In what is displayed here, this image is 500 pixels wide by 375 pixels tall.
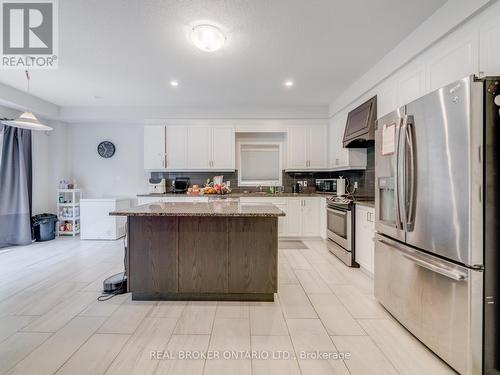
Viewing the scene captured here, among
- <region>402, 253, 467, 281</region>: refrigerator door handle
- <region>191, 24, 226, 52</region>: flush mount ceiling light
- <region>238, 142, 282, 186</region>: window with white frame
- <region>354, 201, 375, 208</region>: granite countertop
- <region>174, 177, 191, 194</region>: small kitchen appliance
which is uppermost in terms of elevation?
<region>191, 24, 226, 52</region>: flush mount ceiling light

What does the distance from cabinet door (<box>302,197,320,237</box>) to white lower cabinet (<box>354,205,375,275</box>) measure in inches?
57.2

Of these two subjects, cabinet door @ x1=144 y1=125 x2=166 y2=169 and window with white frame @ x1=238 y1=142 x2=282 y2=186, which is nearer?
cabinet door @ x1=144 y1=125 x2=166 y2=169

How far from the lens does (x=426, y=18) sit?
2.32m

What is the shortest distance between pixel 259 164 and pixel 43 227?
446 centimetres

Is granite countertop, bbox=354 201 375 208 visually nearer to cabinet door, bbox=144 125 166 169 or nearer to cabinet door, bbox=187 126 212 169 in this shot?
cabinet door, bbox=187 126 212 169

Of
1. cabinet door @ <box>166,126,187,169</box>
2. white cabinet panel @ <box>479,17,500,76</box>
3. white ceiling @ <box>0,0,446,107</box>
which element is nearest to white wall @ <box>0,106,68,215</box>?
white ceiling @ <box>0,0,446,107</box>

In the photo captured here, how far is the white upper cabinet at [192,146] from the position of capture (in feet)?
16.8

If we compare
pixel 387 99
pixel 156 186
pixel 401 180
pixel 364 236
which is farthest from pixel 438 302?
pixel 156 186

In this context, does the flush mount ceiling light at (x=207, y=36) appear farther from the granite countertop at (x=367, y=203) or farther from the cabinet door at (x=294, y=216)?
the cabinet door at (x=294, y=216)

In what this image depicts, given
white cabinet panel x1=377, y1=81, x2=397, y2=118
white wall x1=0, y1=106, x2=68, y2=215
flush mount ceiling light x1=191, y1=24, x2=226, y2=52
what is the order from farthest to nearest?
white wall x1=0, y1=106, x2=68, y2=215 → white cabinet panel x1=377, y1=81, x2=397, y2=118 → flush mount ceiling light x1=191, y1=24, x2=226, y2=52

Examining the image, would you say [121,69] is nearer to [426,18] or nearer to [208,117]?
[208,117]

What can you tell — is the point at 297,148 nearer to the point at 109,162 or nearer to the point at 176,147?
the point at 176,147

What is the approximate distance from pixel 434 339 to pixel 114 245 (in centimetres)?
479

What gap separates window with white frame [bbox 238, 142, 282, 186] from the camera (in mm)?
5504
